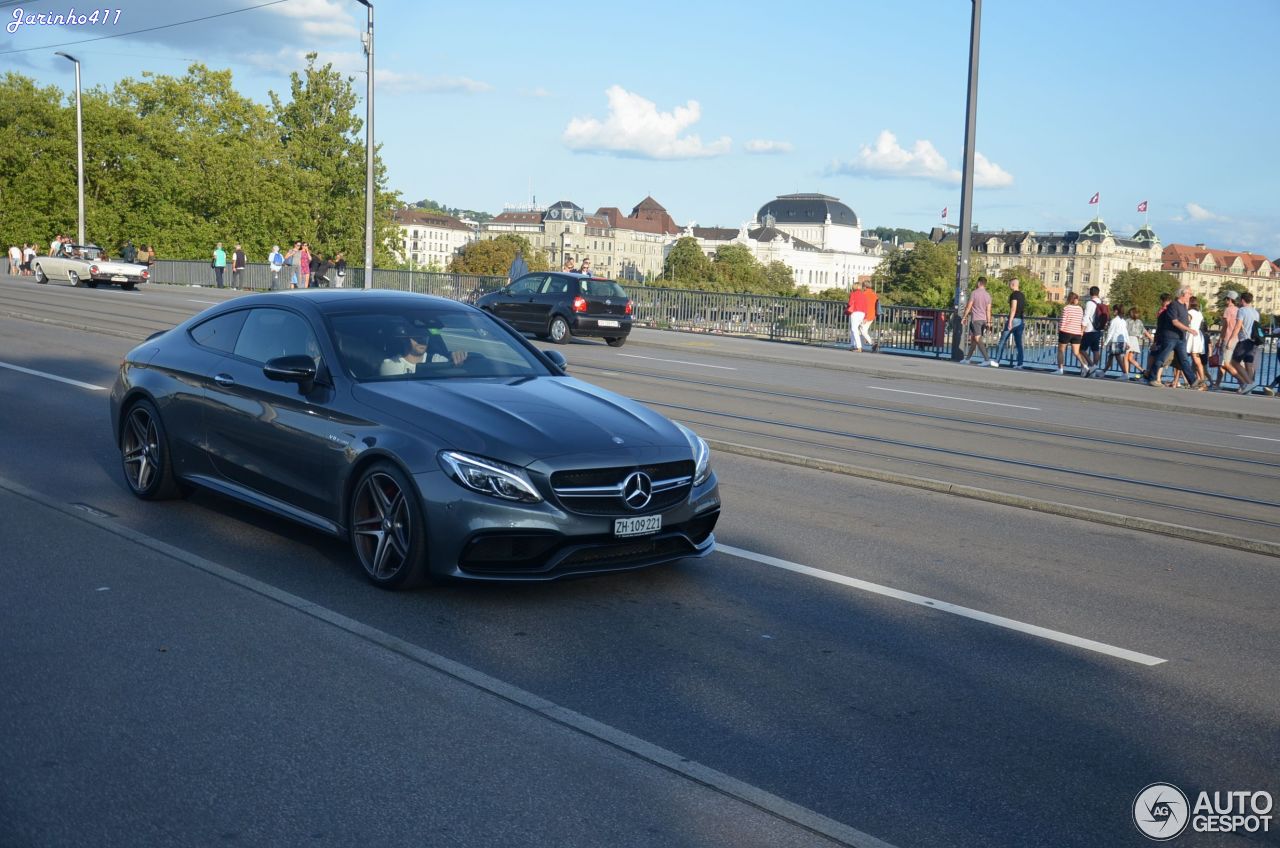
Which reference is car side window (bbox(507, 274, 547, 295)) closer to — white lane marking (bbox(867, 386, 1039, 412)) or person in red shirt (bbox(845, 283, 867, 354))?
person in red shirt (bbox(845, 283, 867, 354))

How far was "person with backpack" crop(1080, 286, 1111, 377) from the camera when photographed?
26766 millimetres

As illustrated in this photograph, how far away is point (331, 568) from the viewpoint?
22.6ft

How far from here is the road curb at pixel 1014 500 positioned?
28.1 feet

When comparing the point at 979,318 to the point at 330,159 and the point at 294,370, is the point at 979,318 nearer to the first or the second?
the point at 294,370

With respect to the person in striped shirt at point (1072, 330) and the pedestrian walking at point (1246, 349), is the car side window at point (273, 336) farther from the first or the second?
the person in striped shirt at point (1072, 330)

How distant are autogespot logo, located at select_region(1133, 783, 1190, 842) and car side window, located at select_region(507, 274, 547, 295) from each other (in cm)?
2504

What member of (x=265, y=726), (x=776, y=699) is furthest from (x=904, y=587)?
(x=265, y=726)

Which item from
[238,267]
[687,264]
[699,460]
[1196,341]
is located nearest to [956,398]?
[1196,341]

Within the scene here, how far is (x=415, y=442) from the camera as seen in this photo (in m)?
6.25

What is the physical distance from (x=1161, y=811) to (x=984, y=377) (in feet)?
67.8

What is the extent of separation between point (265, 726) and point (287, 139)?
9343 centimetres

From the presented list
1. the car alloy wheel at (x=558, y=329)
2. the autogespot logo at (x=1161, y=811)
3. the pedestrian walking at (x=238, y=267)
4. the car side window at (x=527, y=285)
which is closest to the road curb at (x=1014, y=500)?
the autogespot logo at (x=1161, y=811)

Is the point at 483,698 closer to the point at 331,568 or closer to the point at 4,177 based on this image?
the point at 331,568

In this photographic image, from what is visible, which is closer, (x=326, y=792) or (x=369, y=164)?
(x=326, y=792)
